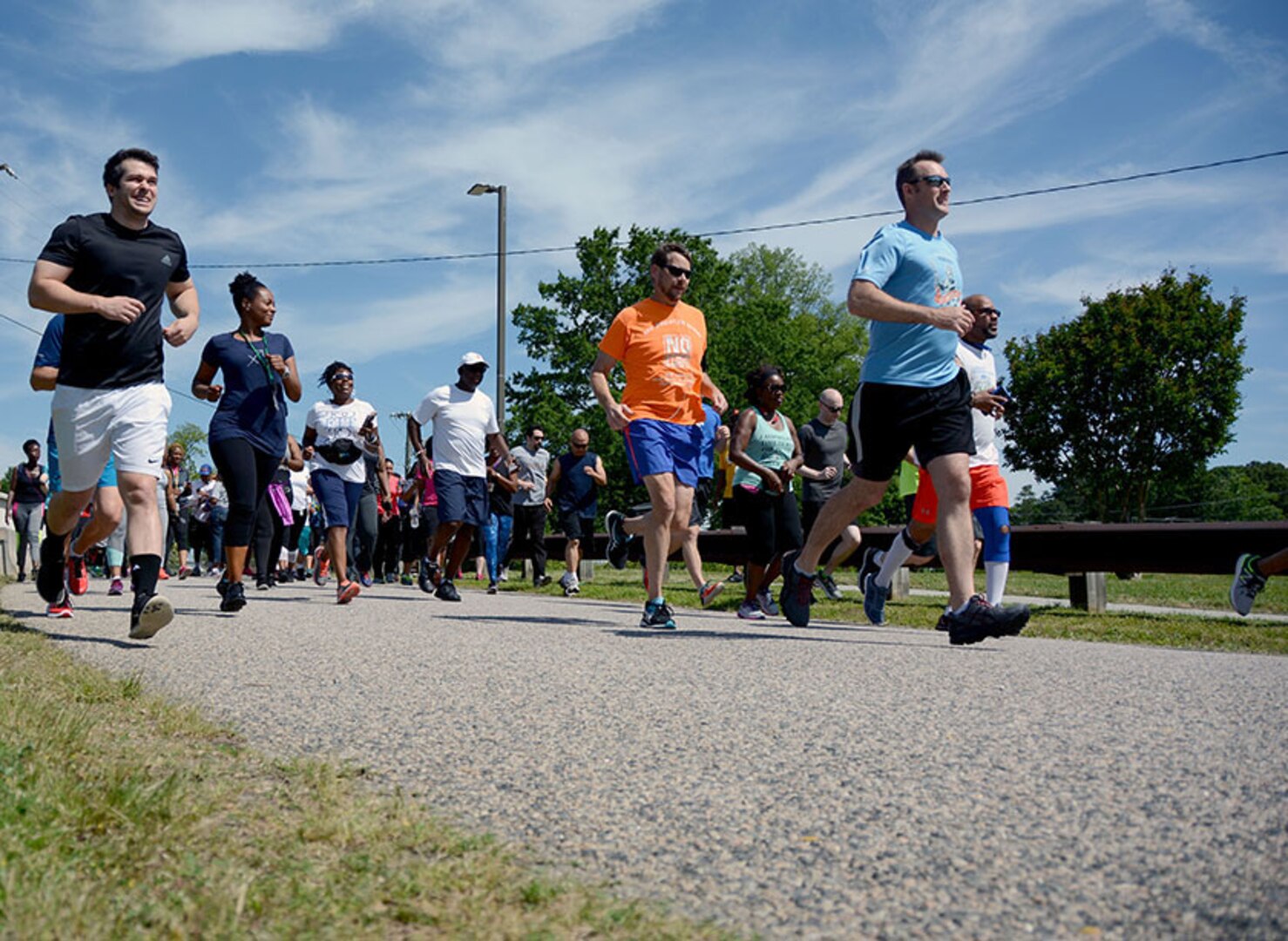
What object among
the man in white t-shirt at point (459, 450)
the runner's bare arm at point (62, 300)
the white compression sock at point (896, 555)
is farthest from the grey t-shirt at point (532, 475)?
the runner's bare arm at point (62, 300)

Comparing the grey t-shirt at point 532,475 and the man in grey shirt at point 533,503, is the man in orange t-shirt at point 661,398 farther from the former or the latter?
the grey t-shirt at point 532,475

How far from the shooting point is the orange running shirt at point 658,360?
6848mm

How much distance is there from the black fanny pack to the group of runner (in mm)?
20

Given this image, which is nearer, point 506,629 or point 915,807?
point 915,807

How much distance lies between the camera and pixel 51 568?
6832mm

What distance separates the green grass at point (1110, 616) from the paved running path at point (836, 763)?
1657 millimetres

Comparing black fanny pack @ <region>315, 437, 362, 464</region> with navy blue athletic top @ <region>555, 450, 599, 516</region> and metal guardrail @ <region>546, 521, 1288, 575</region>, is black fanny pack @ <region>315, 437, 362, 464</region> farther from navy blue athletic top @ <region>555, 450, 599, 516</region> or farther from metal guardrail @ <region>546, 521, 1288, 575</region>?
metal guardrail @ <region>546, 521, 1288, 575</region>

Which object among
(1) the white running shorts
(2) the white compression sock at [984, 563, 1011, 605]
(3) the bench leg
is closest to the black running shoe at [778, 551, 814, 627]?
(2) the white compression sock at [984, 563, 1011, 605]

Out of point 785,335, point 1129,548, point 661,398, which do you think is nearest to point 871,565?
point 661,398

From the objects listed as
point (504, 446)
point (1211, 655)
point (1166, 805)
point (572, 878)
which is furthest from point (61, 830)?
point (504, 446)

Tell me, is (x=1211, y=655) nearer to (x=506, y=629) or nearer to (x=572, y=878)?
(x=506, y=629)

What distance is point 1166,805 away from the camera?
241 centimetres

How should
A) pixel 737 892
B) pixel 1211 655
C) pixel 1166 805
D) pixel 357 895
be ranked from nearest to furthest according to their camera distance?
1. pixel 357 895
2. pixel 737 892
3. pixel 1166 805
4. pixel 1211 655

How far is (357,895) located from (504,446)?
9.03m
